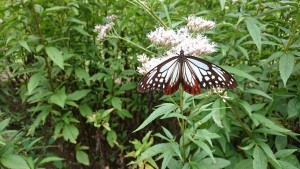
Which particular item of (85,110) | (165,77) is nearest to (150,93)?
(85,110)

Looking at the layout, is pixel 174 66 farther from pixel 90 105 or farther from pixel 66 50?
pixel 90 105

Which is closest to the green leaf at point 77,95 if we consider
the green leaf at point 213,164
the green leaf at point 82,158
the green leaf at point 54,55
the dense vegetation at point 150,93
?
the dense vegetation at point 150,93

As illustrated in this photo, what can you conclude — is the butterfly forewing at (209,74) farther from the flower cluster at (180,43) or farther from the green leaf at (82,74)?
the green leaf at (82,74)

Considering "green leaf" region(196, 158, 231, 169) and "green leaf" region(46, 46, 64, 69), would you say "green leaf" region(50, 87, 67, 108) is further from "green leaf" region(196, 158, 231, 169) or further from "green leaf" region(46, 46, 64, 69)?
"green leaf" region(196, 158, 231, 169)

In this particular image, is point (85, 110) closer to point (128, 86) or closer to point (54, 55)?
point (128, 86)

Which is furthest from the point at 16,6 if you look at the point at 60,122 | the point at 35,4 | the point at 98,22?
the point at 60,122

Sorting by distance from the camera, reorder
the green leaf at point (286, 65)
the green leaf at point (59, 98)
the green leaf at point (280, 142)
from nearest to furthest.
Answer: the green leaf at point (286, 65), the green leaf at point (280, 142), the green leaf at point (59, 98)
